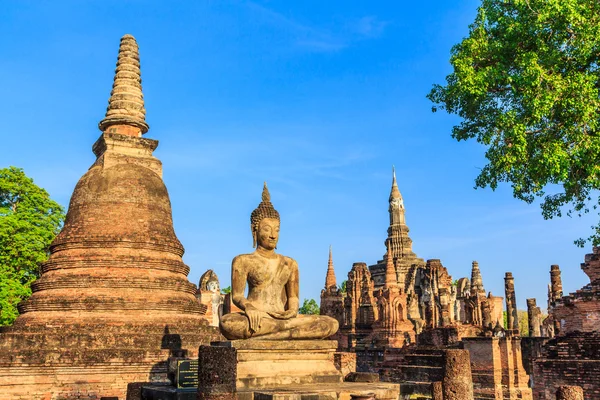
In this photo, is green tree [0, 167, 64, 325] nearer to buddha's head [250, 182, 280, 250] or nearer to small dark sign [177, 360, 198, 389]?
small dark sign [177, 360, 198, 389]

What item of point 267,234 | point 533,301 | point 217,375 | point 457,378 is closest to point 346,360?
point 457,378

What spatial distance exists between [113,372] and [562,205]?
432 inches

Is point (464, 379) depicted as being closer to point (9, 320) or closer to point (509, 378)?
point (509, 378)

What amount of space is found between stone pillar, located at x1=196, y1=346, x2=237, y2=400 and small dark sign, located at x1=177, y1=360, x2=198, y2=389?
3.26m

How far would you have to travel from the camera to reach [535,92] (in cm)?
1223

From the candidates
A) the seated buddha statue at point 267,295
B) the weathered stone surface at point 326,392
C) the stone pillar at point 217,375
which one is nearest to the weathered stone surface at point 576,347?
the weathered stone surface at point 326,392

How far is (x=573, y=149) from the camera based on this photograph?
12.2 m

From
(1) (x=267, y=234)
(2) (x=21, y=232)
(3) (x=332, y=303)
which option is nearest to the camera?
(1) (x=267, y=234)

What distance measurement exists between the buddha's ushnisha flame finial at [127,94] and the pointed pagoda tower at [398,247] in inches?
1552

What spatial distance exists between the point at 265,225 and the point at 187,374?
8.67 ft

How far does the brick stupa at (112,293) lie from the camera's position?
46.3 ft

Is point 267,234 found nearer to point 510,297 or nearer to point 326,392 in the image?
point 326,392

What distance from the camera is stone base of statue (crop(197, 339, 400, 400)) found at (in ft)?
22.8

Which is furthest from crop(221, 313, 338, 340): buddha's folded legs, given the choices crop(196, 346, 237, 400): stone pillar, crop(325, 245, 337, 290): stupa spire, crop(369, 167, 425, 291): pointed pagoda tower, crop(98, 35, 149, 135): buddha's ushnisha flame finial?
crop(369, 167, 425, 291): pointed pagoda tower
